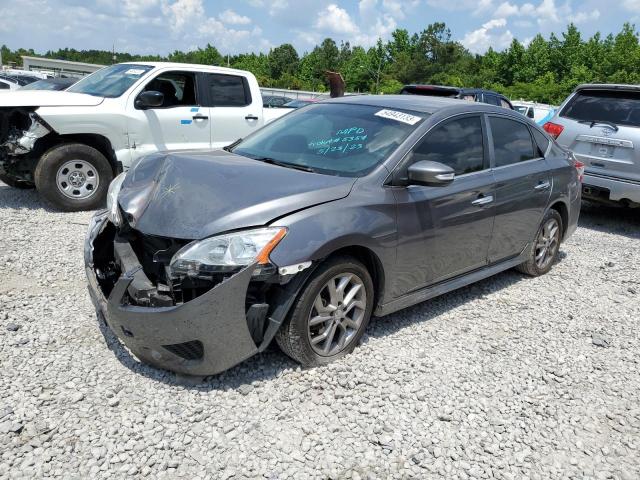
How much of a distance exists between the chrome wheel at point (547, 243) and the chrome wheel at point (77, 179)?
17.2ft

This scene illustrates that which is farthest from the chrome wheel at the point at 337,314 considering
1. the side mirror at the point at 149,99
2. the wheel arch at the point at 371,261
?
Result: the side mirror at the point at 149,99

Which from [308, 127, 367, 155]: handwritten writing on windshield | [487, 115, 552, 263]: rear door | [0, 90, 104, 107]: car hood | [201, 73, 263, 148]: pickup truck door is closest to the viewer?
[308, 127, 367, 155]: handwritten writing on windshield

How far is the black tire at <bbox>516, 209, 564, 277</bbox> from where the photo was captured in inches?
202

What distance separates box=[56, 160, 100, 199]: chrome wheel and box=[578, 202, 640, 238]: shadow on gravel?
6844 millimetres

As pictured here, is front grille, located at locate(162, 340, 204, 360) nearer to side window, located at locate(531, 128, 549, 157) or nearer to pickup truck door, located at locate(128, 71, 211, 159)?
side window, located at locate(531, 128, 549, 157)

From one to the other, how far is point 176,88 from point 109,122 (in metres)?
1.18

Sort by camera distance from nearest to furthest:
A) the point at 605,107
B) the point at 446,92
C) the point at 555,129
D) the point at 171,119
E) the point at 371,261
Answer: the point at 371,261 < the point at 171,119 < the point at 605,107 < the point at 555,129 < the point at 446,92

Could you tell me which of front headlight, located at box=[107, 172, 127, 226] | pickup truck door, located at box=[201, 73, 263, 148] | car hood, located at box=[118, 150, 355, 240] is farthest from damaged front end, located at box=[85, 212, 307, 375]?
pickup truck door, located at box=[201, 73, 263, 148]

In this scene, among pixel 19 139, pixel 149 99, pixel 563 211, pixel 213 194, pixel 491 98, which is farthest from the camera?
pixel 491 98

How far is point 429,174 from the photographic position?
11.1 ft

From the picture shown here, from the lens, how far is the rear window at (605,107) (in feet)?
23.5

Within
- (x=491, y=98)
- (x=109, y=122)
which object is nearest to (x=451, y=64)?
(x=491, y=98)

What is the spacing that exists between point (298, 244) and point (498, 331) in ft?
6.77

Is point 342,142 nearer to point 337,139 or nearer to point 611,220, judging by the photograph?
point 337,139
